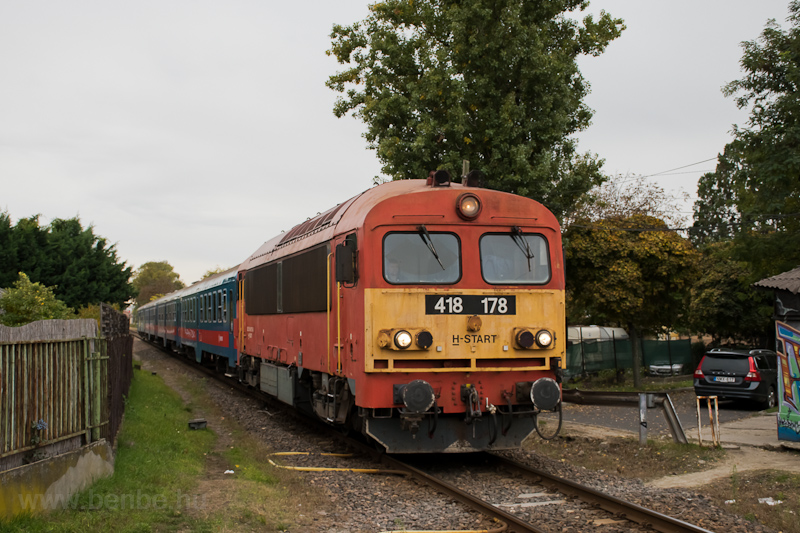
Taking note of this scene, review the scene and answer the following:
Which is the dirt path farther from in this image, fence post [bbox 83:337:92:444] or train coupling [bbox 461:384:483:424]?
fence post [bbox 83:337:92:444]

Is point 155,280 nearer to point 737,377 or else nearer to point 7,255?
point 7,255

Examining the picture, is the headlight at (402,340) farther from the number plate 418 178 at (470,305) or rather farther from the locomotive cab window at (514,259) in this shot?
the locomotive cab window at (514,259)

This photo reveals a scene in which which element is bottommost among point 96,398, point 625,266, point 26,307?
point 96,398

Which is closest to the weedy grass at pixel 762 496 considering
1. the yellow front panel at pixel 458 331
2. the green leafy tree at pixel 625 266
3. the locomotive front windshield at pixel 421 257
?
the yellow front panel at pixel 458 331

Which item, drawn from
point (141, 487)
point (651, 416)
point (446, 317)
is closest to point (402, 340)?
point (446, 317)

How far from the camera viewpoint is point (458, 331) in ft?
26.9

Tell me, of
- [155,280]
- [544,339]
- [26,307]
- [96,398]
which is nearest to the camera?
[96,398]

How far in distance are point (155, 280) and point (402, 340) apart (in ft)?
389

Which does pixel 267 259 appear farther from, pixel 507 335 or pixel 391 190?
pixel 507 335

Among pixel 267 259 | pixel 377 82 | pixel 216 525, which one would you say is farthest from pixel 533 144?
pixel 216 525

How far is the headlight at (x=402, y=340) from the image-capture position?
794 cm

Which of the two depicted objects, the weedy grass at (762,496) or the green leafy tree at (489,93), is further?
the green leafy tree at (489,93)

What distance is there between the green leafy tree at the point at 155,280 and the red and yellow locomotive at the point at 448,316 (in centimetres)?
10466

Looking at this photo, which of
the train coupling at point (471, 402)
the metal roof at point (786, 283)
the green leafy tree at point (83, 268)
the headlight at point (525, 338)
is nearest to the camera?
the train coupling at point (471, 402)
